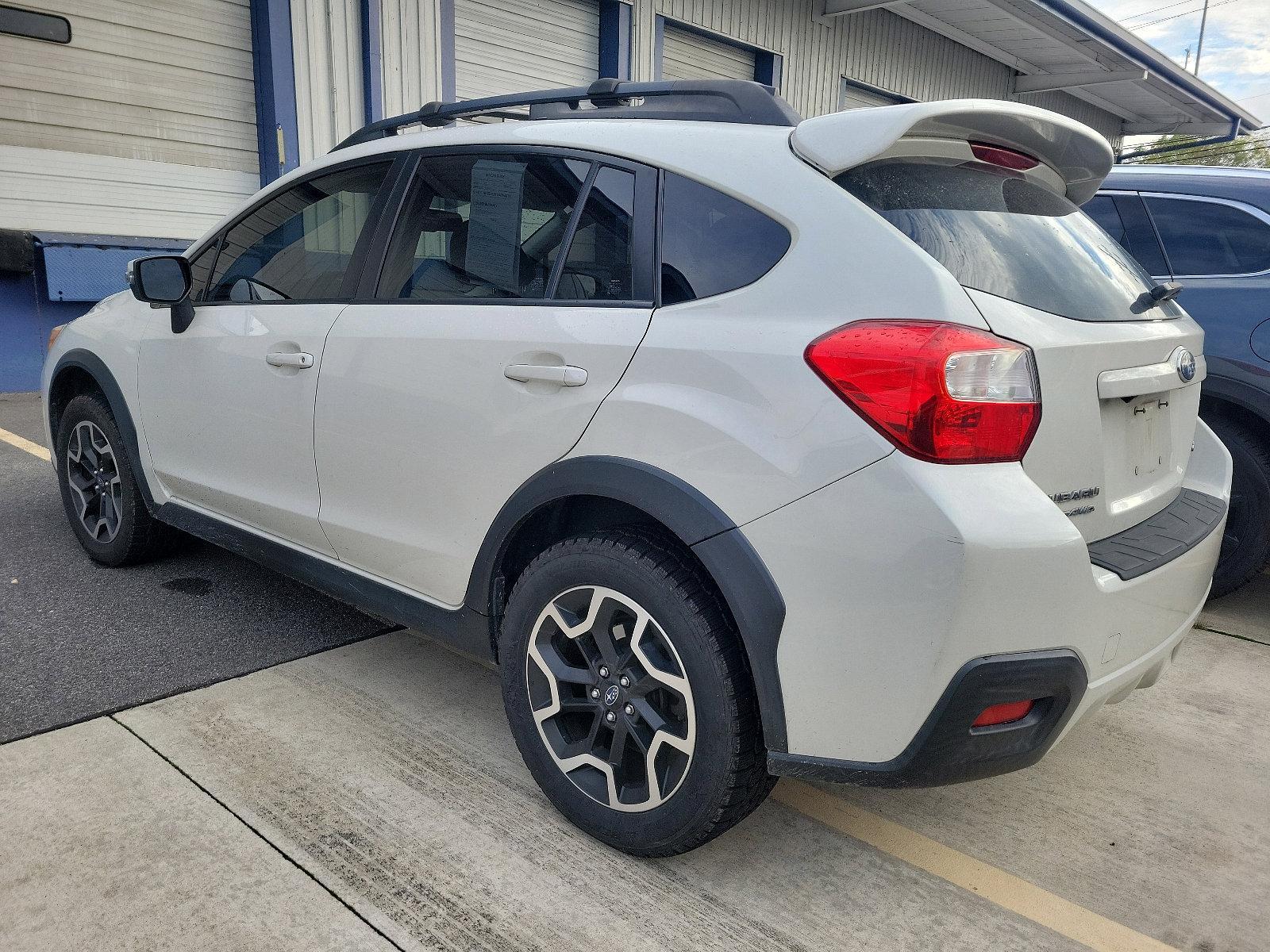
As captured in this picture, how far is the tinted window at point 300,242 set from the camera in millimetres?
2895

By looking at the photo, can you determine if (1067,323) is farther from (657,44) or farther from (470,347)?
(657,44)

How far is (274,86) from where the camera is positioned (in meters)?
8.18

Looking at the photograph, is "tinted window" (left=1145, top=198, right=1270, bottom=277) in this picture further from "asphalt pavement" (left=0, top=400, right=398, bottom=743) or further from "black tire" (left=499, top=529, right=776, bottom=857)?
"asphalt pavement" (left=0, top=400, right=398, bottom=743)

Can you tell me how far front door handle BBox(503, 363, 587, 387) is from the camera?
214 centimetres

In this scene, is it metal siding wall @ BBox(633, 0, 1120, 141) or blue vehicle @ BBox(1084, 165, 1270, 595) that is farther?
metal siding wall @ BBox(633, 0, 1120, 141)

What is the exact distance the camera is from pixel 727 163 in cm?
209

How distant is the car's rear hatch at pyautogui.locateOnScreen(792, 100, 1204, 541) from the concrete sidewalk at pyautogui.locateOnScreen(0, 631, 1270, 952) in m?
0.86

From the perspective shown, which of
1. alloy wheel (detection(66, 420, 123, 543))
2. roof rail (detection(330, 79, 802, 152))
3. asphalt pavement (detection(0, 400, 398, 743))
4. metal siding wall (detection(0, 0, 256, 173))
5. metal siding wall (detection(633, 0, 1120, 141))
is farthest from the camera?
metal siding wall (detection(633, 0, 1120, 141))

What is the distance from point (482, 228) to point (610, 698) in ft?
4.16

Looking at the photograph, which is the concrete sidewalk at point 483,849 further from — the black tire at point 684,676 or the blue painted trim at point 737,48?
the blue painted trim at point 737,48

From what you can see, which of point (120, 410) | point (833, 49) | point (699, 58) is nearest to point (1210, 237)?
point (120, 410)

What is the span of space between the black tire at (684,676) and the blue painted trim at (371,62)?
763 centimetres

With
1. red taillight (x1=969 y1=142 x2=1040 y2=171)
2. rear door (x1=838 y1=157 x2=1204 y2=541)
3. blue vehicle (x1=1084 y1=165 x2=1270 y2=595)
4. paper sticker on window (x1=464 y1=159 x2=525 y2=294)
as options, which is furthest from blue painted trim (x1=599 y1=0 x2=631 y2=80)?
rear door (x1=838 y1=157 x2=1204 y2=541)

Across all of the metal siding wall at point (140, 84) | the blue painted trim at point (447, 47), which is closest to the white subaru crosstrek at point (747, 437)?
the metal siding wall at point (140, 84)
